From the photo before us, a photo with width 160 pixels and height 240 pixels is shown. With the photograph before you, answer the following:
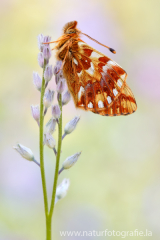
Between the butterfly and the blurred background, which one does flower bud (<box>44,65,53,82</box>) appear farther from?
the blurred background

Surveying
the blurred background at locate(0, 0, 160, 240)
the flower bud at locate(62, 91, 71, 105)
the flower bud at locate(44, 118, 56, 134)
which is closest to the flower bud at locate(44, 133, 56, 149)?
the flower bud at locate(44, 118, 56, 134)

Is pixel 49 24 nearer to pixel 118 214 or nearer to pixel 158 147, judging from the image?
pixel 158 147

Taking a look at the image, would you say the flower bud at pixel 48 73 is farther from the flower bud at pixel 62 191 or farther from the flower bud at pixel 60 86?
the flower bud at pixel 62 191

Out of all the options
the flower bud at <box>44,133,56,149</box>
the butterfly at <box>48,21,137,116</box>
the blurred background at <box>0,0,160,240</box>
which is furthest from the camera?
the blurred background at <box>0,0,160,240</box>

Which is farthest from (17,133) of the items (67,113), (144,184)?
(144,184)

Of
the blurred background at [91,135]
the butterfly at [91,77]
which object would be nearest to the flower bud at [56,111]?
A: the butterfly at [91,77]

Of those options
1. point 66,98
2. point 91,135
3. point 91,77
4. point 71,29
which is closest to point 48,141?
point 66,98

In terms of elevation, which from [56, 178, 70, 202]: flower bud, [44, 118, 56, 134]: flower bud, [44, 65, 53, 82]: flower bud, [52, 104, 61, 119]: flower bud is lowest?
[56, 178, 70, 202]: flower bud
